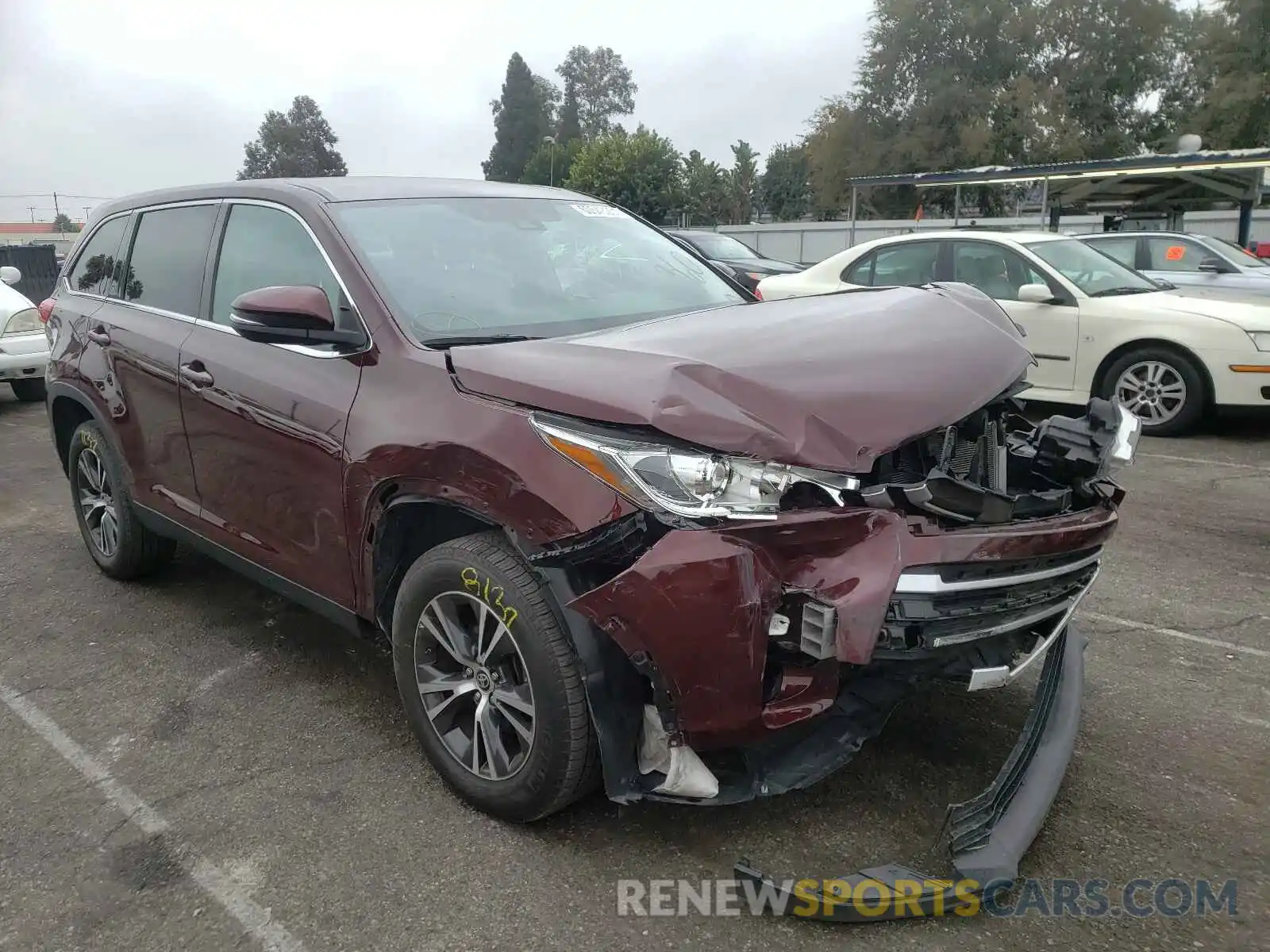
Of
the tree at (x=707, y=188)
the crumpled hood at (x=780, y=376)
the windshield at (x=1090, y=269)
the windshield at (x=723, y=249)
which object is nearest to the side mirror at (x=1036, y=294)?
the windshield at (x=1090, y=269)

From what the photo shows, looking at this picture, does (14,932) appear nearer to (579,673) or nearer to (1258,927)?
(579,673)

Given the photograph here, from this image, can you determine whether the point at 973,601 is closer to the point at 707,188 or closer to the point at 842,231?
the point at 842,231

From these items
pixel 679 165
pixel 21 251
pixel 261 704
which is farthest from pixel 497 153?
pixel 261 704

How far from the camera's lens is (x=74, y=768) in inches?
124

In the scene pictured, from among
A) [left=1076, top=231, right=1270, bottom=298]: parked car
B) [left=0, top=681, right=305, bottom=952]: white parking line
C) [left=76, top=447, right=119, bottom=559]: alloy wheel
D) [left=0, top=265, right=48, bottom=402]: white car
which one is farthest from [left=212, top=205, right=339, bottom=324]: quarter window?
[left=1076, top=231, right=1270, bottom=298]: parked car

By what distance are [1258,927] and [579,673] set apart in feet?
5.45

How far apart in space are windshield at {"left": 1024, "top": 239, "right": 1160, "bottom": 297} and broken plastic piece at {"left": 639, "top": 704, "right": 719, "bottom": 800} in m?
6.69

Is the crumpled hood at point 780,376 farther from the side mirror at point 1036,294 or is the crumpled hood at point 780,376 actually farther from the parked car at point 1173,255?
the parked car at point 1173,255

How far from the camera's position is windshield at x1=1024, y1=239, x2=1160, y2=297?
25.9ft

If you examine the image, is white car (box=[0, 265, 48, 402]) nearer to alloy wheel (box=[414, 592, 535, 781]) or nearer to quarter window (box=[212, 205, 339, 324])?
quarter window (box=[212, 205, 339, 324])

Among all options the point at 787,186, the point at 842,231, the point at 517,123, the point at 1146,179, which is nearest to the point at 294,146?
the point at 517,123

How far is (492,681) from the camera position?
8.79 ft

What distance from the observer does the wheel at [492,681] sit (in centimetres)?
247

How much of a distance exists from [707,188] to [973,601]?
52.7 metres
